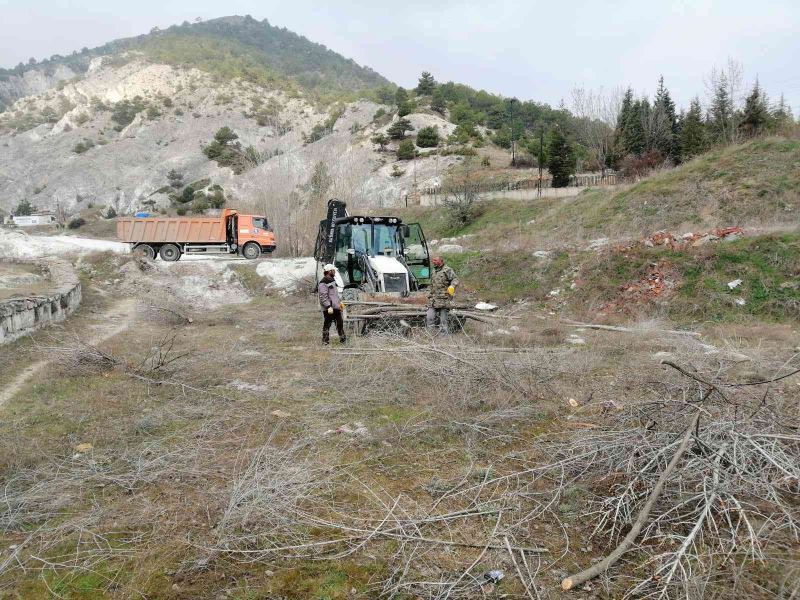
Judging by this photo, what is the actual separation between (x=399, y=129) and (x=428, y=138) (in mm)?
4842

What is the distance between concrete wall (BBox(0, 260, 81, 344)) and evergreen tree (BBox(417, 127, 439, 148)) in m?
40.4

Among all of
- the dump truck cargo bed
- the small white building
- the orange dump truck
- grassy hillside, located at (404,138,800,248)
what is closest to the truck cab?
the orange dump truck

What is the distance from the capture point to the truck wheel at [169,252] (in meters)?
23.0

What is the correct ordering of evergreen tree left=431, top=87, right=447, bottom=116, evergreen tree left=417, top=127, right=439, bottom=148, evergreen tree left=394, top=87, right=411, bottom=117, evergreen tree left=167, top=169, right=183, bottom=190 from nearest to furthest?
→ 1. evergreen tree left=417, top=127, right=439, bottom=148
2. evergreen tree left=394, top=87, right=411, bottom=117
3. evergreen tree left=431, top=87, right=447, bottom=116
4. evergreen tree left=167, top=169, right=183, bottom=190

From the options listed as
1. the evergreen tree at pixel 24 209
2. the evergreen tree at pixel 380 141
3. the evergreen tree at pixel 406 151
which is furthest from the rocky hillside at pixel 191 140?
the evergreen tree at pixel 24 209

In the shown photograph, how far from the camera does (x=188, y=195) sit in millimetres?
55531

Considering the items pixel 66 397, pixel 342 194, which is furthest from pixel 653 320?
pixel 342 194

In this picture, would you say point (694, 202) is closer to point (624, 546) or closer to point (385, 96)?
point (624, 546)

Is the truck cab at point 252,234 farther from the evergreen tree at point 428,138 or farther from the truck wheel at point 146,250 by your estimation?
the evergreen tree at point 428,138

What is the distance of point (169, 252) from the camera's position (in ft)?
75.8

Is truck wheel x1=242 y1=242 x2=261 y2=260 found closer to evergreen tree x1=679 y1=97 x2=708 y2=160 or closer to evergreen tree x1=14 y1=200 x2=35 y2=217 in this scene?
evergreen tree x1=679 y1=97 x2=708 y2=160

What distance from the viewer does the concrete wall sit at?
912 centimetres

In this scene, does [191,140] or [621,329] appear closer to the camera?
[621,329]

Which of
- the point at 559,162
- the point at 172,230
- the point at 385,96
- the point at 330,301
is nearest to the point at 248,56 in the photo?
the point at 385,96
